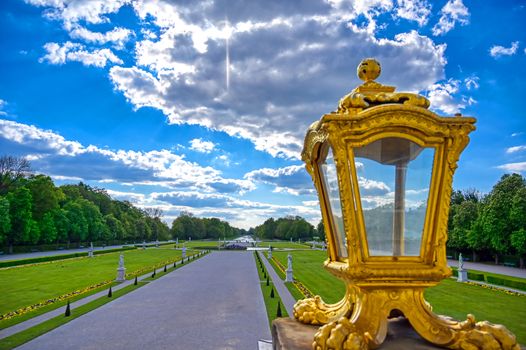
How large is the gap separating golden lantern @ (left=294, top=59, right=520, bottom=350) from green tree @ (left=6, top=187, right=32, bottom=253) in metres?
60.6

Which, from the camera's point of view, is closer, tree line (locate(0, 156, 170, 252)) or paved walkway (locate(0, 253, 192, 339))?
paved walkway (locate(0, 253, 192, 339))

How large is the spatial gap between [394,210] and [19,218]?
60.8 m

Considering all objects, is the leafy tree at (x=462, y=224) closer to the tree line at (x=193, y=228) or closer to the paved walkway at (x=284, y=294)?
the paved walkway at (x=284, y=294)

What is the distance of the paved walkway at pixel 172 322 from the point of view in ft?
40.9

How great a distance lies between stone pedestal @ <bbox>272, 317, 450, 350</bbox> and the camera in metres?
3.13

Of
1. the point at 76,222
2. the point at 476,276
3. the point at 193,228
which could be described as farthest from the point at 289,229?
the point at 476,276

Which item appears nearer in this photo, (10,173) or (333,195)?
(333,195)

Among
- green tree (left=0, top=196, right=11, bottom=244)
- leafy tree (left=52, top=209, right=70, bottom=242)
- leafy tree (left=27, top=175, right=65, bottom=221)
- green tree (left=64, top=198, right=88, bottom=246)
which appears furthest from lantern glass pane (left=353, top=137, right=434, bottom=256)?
green tree (left=64, top=198, right=88, bottom=246)

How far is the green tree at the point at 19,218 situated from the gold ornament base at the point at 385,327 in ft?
199

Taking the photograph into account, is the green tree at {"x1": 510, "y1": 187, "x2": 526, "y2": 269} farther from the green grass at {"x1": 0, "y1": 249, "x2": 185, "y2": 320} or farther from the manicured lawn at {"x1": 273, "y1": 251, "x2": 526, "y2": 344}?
the green grass at {"x1": 0, "y1": 249, "x2": 185, "y2": 320}

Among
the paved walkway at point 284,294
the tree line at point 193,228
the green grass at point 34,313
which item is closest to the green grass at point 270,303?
the paved walkway at point 284,294

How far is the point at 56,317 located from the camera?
1598cm

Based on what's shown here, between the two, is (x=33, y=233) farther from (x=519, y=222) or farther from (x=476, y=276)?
(x=519, y=222)

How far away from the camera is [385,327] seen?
10.4ft
